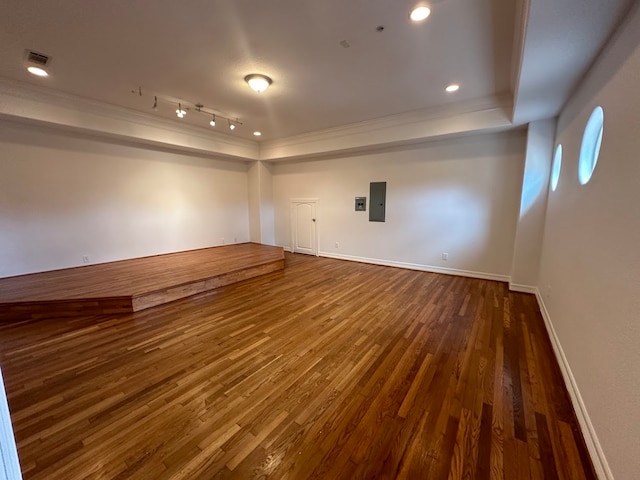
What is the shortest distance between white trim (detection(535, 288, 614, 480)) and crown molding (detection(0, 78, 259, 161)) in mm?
6801

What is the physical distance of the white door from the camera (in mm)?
7277

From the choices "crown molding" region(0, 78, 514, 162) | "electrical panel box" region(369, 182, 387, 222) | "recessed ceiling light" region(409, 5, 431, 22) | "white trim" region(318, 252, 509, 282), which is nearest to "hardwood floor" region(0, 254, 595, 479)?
"white trim" region(318, 252, 509, 282)

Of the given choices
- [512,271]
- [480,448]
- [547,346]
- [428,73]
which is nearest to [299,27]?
[428,73]

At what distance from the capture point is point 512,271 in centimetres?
443

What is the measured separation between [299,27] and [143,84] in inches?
102

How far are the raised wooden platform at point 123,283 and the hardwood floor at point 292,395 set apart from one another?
23cm

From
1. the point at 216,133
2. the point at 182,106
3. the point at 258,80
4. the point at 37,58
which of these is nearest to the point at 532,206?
the point at 258,80

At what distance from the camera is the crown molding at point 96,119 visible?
12.2 ft

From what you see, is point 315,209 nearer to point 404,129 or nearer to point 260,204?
point 260,204

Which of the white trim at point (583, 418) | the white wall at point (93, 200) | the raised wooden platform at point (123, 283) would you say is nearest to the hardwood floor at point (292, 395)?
the white trim at point (583, 418)

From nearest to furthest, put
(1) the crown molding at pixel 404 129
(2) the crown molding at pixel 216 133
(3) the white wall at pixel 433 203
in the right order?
(2) the crown molding at pixel 216 133
(1) the crown molding at pixel 404 129
(3) the white wall at pixel 433 203

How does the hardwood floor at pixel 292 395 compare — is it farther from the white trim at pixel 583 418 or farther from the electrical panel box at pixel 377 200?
the electrical panel box at pixel 377 200

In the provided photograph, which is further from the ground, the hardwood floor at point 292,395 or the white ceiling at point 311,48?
the white ceiling at point 311,48

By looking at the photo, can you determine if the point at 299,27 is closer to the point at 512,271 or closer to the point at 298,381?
the point at 298,381
